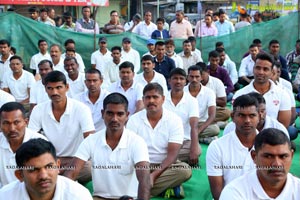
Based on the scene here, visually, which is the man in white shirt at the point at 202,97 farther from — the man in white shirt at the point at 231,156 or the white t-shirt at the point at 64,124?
the man in white shirt at the point at 231,156

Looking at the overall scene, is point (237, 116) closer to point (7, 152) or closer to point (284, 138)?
point (284, 138)

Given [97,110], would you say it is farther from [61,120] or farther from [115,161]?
[115,161]

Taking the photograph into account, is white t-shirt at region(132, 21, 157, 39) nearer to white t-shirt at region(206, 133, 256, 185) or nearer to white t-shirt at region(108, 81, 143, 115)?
white t-shirt at region(108, 81, 143, 115)

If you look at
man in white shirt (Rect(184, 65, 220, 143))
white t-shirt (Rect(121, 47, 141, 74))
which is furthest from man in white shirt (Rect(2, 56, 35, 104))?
man in white shirt (Rect(184, 65, 220, 143))

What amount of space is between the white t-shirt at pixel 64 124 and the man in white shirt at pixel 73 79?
1772 millimetres

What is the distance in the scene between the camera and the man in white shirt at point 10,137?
362 centimetres

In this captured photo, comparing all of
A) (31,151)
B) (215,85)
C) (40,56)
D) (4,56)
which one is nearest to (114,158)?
(31,151)

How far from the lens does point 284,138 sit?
2707 mm

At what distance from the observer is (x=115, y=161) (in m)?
3.75

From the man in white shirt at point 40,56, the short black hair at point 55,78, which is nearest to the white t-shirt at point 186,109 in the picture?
the short black hair at point 55,78

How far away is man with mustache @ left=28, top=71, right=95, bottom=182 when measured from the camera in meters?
4.62

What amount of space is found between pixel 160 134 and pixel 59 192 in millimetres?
1957

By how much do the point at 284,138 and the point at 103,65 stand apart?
6.64 meters

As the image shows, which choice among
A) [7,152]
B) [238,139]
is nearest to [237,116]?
[238,139]
